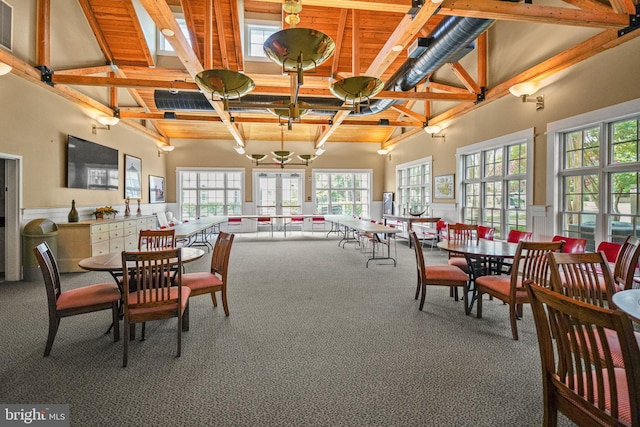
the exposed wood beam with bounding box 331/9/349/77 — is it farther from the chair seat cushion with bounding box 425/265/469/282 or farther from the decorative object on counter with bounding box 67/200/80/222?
the decorative object on counter with bounding box 67/200/80/222

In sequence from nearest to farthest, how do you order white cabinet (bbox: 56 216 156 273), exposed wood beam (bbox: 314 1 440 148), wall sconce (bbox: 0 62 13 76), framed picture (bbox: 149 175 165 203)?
exposed wood beam (bbox: 314 1 440 148) → wall sconce (bbox: 0 62 13 76) → white cabinet (bbox: 56 216 156 273) → framed picture (bbox: 149 175 165 203)

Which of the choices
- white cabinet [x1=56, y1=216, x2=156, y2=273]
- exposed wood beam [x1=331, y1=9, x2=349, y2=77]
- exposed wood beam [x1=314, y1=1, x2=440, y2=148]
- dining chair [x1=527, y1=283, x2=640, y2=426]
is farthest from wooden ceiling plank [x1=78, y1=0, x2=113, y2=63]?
dining chair [x1=527, y1=283, x2=640, y2=426]

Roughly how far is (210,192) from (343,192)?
4.97m

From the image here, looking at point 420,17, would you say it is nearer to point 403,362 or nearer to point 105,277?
point 403,362

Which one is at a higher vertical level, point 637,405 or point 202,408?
point 637,405

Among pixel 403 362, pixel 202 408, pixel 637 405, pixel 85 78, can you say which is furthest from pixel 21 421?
pixel 85 78

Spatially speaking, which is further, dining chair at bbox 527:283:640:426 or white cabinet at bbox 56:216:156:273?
white cabinet at bbox 56:216:156:273

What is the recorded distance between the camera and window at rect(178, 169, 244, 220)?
11430 mm

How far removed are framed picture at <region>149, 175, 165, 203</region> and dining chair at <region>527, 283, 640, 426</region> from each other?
406 inches

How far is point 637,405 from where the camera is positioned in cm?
101

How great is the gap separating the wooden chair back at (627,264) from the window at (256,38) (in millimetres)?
7290

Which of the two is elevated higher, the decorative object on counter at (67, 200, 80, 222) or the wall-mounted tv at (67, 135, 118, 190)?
the wall-mounted tv at (67, 135, 118, 190)

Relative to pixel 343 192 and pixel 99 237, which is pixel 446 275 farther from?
pixel 343 192

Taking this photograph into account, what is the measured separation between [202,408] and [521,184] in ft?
19.1
